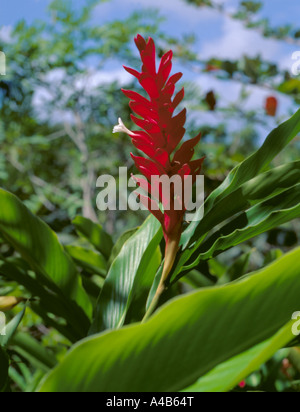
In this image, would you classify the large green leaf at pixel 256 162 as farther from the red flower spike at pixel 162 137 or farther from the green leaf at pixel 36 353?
the green leaf at pixel 36 353

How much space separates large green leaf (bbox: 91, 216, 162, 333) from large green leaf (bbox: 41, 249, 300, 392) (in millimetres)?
239

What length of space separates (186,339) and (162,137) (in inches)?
10.2

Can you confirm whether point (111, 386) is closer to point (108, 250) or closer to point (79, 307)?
point (79, 307)

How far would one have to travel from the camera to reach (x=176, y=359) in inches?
14.9

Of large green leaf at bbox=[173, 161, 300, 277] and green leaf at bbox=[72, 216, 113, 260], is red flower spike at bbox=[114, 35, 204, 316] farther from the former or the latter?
green leaf at bbox=[72, 216, 113, 260]

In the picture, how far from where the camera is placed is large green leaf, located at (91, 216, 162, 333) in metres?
0.64

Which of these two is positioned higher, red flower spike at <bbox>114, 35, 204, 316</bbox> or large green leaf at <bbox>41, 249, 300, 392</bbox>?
red flower spike at <bbox>114, 35, 204, 316</bbox>

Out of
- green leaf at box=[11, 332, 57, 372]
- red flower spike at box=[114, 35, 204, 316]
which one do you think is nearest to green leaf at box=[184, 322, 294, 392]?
red flower spike at box=[114, 35, 204, 316]

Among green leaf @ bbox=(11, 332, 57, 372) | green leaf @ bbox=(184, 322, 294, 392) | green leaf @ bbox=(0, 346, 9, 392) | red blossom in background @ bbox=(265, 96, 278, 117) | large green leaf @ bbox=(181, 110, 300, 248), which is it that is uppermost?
red blossom in background @ bbox=(265, 96, 278, 117)

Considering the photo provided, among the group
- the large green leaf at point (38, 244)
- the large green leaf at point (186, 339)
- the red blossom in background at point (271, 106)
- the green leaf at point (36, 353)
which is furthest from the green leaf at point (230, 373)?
the red blossom in background at point (271, 106)

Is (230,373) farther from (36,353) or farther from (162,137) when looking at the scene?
(36,353)
